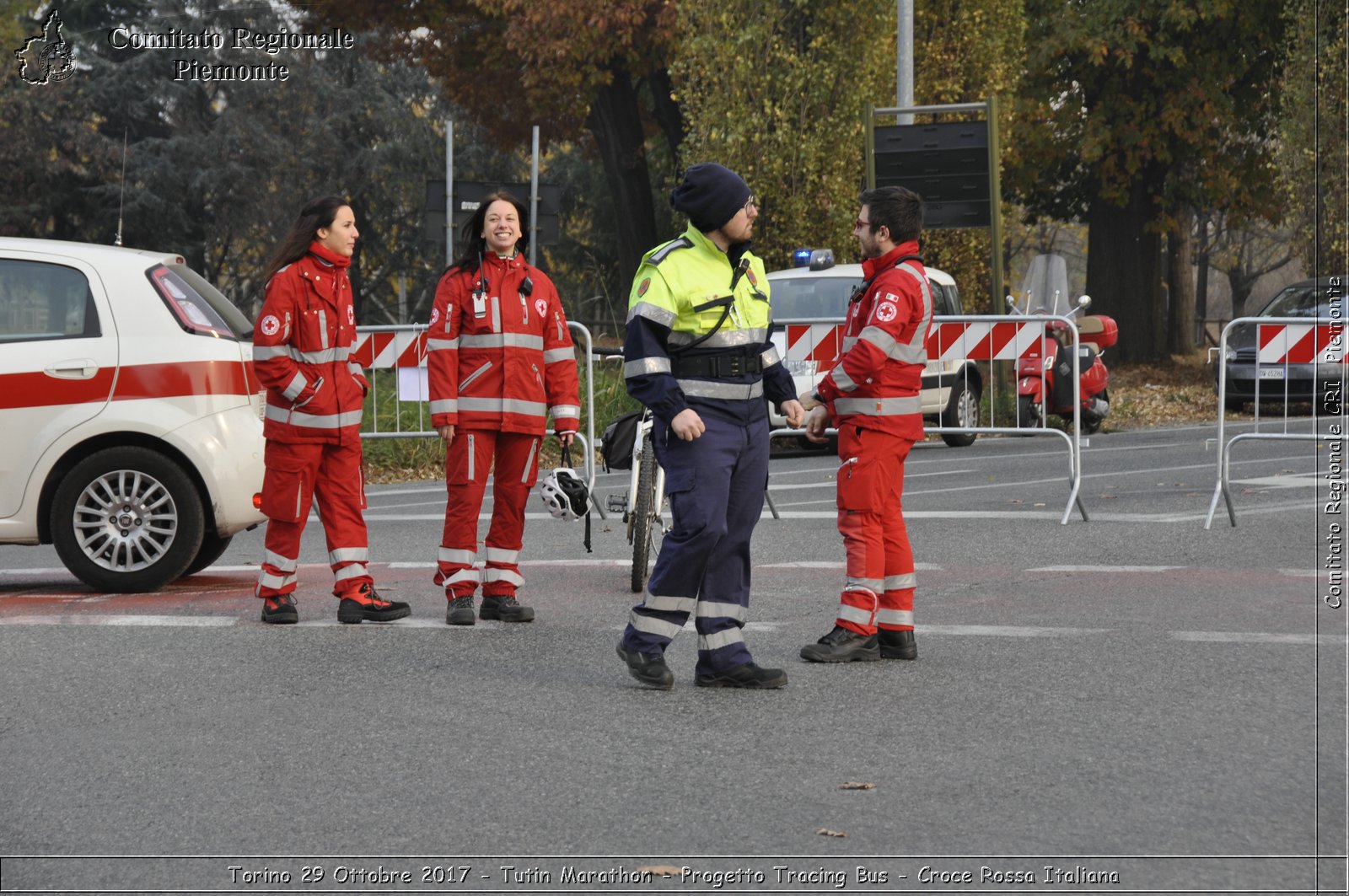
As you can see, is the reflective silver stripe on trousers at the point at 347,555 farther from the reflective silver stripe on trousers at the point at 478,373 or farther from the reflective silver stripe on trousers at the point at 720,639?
the reflective silver stripe on trousers at the point at 720,639

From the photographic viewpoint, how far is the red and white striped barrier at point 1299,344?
11.7m

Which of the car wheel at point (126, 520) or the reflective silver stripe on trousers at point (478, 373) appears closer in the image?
the reflective silver stripe on trousers at point (478, 373)

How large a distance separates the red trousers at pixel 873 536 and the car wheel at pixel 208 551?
3.89m

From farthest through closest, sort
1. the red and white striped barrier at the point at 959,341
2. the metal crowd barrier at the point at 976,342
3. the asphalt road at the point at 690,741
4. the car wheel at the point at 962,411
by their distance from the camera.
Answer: the car wheel at the point at 962,411 → the red and white striped barrier at the point at 959,341 → the metal crowd barrier at the point at 976,342 → the asphalt road at the point at 690,741

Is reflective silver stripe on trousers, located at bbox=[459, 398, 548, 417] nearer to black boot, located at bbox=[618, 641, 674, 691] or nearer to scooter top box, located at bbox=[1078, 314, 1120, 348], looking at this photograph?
black boot, located at bbox=[618, 641, 674, 691]

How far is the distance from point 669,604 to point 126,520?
3594 millimetres

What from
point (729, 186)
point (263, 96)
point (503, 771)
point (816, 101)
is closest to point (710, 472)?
point (729, 186)

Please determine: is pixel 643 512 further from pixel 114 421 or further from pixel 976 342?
pixel 976 342

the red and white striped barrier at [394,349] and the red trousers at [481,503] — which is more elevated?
the red and white striped barrier at [394,349]

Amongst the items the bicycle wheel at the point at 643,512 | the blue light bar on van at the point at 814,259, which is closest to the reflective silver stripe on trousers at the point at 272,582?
the bicycle wheel at the point at 643,512

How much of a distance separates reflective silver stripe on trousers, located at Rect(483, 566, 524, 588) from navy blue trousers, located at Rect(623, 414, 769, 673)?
5.49 feet

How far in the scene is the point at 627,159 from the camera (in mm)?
30641

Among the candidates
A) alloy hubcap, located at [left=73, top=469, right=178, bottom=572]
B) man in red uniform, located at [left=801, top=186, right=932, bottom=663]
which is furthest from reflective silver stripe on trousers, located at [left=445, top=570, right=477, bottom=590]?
man in red uniform, located at [left=801, top=186, right=932, bottom=663]

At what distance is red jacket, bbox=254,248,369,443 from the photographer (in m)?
8.03
